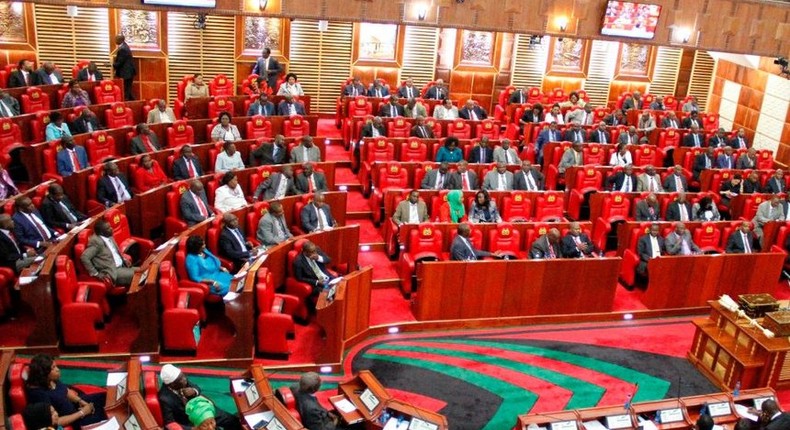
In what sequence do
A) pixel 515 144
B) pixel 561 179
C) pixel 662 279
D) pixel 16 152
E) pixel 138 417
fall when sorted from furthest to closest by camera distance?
pixel 515 144 < pixel 561 179 < pixel 16 152 < pixel 662 279 < pixel 138 417

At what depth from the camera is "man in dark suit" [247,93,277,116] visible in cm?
1112

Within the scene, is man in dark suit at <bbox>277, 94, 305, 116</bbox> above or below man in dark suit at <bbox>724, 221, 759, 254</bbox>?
above

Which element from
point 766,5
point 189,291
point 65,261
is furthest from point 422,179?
point 766,5

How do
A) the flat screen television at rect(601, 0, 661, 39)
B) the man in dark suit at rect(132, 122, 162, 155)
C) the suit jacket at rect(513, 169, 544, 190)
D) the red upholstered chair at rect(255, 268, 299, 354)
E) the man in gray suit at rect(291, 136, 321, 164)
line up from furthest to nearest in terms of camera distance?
the flat screen television at rect(601, 0, 661, 39) < the suit jacket at rect(513, 169, 544, 190) < the man in gray suit at rect(291, 136, 321, 164) < the man in dark suit at rect(132, 122, 162, 155) < the red upholstered chair at rect(255, 268, 299, 354)

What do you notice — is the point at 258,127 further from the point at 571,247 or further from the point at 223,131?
the point at 571,247

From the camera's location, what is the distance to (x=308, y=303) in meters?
7.21

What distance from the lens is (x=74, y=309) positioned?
19.9 feet

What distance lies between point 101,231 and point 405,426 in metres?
3.33

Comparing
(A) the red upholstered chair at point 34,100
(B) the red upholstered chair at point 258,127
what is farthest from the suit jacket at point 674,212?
(A) the red upholstered chair at point 34,100

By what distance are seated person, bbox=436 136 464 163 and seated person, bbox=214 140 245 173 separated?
278 centimetres

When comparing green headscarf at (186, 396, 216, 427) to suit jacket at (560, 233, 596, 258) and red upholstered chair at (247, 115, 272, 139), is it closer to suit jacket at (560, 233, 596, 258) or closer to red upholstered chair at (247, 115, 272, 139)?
suit jacket at (560, 233, 596, 258)

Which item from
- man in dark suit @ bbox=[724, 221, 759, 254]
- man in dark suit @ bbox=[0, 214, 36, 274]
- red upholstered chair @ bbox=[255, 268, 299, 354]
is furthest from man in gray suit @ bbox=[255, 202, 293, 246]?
man in dark suit @ bbox=[724, 221, 759, 254]

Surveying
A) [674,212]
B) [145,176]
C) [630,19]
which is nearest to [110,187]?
[145,176]

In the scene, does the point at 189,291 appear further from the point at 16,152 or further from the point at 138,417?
the point at 16,152
